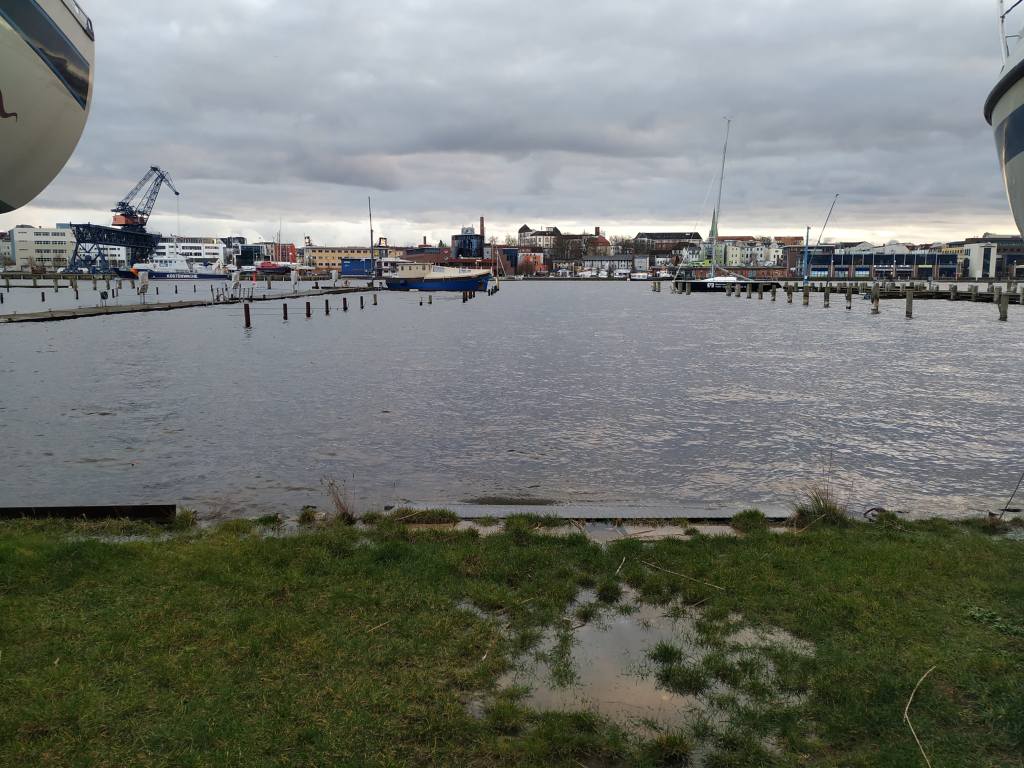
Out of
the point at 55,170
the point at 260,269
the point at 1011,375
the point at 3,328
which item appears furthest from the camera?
the point at 260,269

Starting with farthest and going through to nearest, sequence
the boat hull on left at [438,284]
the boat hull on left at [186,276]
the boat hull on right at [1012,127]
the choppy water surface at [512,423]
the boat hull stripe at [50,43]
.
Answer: the boat hull on left at [186,276] → the boat hull on left at [438,284] → the choppy water surface at [512,423] → the boat hull on right at [1012,127] → the boat hull stripe at [50,43]

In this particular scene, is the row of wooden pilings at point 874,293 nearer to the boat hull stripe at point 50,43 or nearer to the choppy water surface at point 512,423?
the choppy water surface at point 512,423

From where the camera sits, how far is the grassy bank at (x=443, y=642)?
4297 millimetres

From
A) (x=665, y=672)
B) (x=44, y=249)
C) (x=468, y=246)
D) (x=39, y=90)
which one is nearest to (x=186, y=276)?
(x=44, y=249)

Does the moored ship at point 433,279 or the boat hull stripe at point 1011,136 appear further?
the moored ship at point 433,279

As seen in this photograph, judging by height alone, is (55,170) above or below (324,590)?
above

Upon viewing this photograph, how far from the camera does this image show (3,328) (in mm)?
41906

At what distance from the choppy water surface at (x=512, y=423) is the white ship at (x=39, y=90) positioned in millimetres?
7817

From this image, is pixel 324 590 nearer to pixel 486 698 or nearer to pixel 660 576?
pixel 486 698

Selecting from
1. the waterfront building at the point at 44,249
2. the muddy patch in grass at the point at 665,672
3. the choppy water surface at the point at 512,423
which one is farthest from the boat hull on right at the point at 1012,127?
the waterfront building at the point at 44,249

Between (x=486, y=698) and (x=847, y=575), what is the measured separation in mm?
4009

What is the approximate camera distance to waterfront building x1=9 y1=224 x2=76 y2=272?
6653 inches

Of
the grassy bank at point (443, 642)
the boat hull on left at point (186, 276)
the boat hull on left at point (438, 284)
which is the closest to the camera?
the grassy bank at point (443, 642)

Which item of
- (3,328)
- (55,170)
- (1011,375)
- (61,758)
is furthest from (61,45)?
(3,328)
